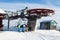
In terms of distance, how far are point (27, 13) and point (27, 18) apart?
667 mm

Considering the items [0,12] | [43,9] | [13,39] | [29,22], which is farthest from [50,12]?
[13,39]

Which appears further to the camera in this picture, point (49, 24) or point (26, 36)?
point (49, 24)

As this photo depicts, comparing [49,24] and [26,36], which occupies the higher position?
[49,24]

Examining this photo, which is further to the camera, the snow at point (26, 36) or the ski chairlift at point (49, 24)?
the ski chairlift at point (49, 24)

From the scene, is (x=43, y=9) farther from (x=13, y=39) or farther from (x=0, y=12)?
(x=13, y=39)

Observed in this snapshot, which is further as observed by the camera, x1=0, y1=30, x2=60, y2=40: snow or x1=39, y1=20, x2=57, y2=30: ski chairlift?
x1=39, y1=20, x2=57, y2=30: ski chairlift

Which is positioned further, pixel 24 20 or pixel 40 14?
pixel 24 20

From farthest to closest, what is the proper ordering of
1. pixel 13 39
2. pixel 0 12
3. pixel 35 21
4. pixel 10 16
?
pixel 10 16 → pixel 35 21 → pixel 0 12 → pixel 13 39

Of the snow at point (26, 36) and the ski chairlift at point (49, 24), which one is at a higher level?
the ski chairlift at point (49, 24)

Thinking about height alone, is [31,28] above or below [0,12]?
below

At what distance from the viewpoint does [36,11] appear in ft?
81.1

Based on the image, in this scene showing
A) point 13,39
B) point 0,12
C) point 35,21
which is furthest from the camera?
point 35,21

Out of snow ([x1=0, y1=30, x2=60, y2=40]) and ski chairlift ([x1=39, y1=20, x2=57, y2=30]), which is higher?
ski chairlift ([x1=39, y1=20, x2=57, y2=30])

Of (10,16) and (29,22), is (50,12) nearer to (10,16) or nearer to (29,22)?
(29,22)
